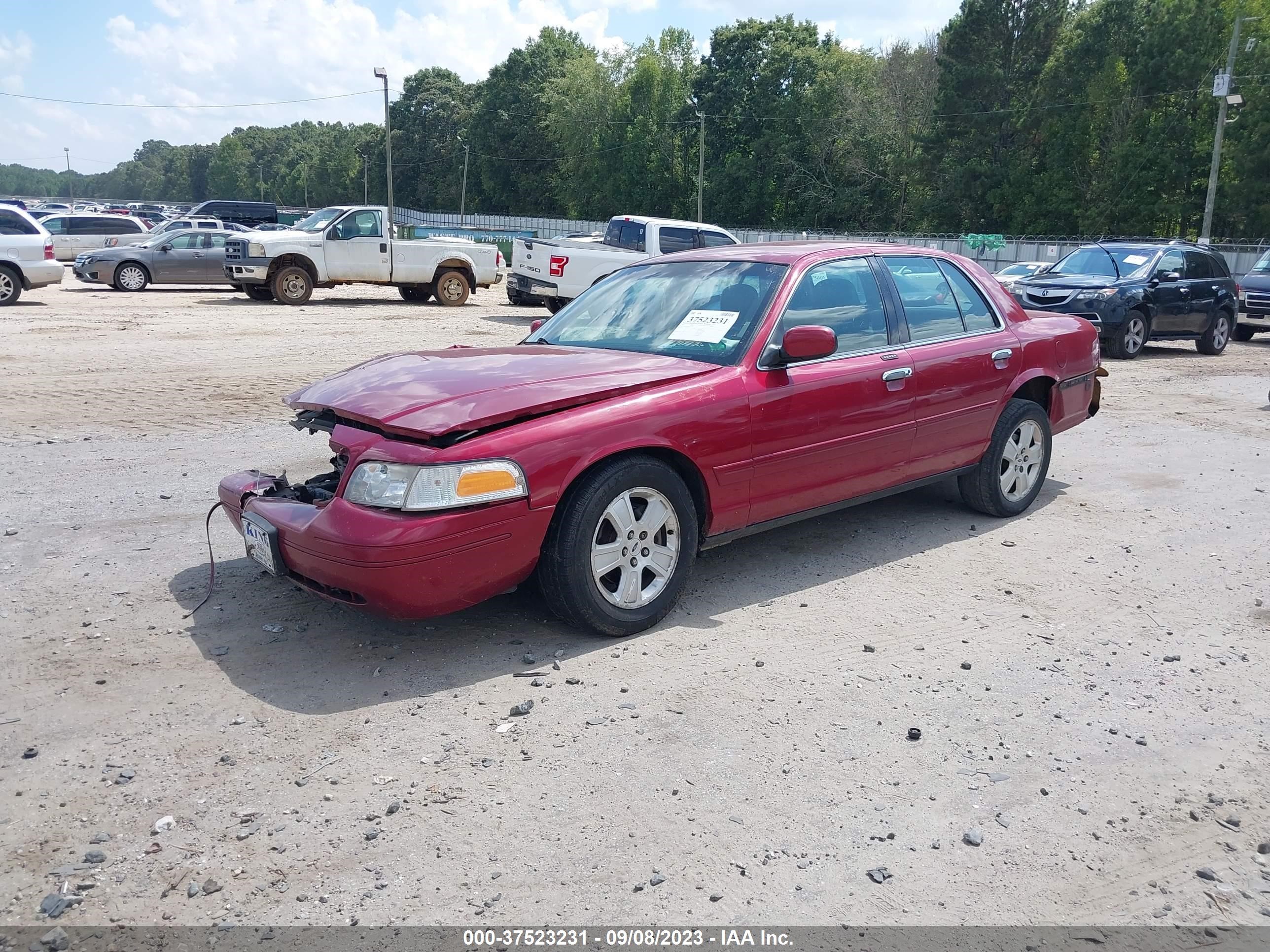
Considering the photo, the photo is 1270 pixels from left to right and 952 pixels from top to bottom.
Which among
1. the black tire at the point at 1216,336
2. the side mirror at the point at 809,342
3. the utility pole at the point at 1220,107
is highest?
the utility pole at the point at 1220,107

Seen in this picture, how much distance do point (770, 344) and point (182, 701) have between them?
2.99 metres

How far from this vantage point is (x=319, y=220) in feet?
69.3

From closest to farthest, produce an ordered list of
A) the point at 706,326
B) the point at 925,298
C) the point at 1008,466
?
the point at 706,326, the point at 925,298, the point at 1008,466

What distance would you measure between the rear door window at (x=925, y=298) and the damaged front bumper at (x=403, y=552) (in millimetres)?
2704

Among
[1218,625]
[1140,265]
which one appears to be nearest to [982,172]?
[1140,265]

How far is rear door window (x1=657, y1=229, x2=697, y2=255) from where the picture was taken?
18.7 meters

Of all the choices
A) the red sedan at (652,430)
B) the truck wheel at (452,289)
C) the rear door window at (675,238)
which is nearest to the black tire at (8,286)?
the truck wheel at (452,289)

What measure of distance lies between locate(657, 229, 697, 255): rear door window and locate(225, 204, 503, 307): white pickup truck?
18.1ft

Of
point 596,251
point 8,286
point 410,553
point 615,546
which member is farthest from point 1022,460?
point 8,286

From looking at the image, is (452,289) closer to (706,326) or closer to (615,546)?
(706,326)

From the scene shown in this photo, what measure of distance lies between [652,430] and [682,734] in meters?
1.35

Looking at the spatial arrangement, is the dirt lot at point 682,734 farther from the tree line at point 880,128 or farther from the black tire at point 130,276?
the tree line at point 880,128

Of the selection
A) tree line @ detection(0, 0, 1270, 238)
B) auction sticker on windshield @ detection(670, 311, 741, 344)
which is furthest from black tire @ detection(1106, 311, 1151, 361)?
tree line @ detection(0, 0, 1270, 238)

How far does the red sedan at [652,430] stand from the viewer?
13.3ft
